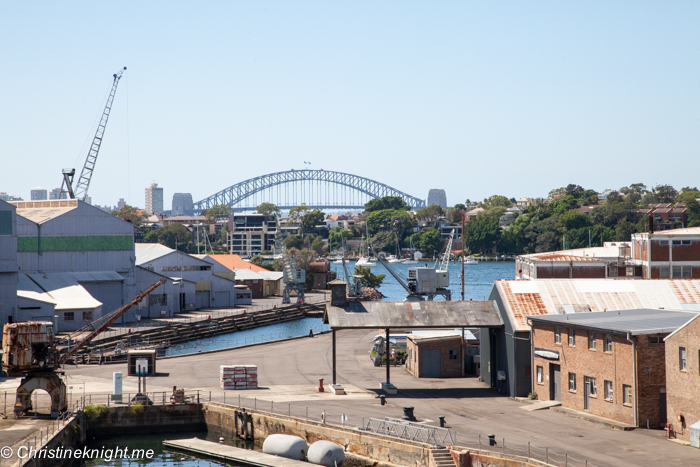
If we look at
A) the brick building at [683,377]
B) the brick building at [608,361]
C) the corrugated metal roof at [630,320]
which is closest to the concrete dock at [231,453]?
the brick building at [608,361]

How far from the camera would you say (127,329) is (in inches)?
2844

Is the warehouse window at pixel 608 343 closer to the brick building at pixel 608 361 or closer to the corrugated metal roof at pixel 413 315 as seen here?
the brick building at pixel 608 361

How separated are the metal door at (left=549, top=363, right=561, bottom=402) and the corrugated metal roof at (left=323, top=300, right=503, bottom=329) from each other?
4291 mm

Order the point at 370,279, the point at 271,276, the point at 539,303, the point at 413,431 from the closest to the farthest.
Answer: the point at 413,431 < the point at 539,303 < the point at 271,276 < the point at 370,279

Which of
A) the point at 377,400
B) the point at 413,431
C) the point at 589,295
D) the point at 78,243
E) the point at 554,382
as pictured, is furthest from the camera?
the point at 78,243

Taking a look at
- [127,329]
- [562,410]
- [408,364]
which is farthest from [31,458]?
[127,329]

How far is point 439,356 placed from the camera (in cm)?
4647

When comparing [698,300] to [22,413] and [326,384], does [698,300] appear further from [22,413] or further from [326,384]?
[22,413]

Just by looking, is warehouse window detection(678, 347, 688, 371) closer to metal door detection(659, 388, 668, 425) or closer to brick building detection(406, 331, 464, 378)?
metal door detection(659, 388, 668, 425)

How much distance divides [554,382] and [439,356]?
9.31 metres

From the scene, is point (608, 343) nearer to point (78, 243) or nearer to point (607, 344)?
point (607, 344)

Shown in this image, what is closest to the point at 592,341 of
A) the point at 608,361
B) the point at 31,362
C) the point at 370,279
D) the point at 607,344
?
the point at 607,344

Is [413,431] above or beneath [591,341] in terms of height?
beneath

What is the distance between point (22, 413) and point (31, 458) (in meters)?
7.73
